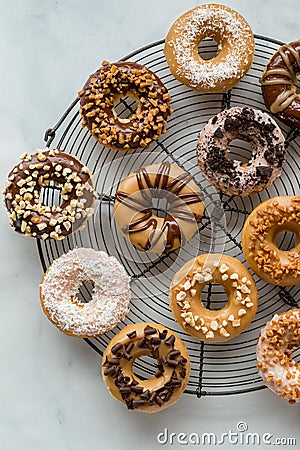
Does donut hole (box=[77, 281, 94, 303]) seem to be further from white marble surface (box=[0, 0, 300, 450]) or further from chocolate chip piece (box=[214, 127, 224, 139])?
chocolate chip piece (box=[214, 127, 224, 139])

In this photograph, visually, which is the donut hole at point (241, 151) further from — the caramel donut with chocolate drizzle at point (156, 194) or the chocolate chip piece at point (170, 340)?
the chocolate chip piece at point (170, 340)

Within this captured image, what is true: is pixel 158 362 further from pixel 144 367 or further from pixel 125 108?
pixel 125 108

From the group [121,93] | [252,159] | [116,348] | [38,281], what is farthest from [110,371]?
[121,93]

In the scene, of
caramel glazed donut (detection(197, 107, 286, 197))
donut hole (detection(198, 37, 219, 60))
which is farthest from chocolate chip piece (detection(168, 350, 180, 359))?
donut hole (detection(198, 37, 219, 60))

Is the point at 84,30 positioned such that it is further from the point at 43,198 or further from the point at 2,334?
the point at 2,334

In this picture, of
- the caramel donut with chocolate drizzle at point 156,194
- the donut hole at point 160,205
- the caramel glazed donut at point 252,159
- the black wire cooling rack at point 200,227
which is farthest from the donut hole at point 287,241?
the donut hole at point 160,205
